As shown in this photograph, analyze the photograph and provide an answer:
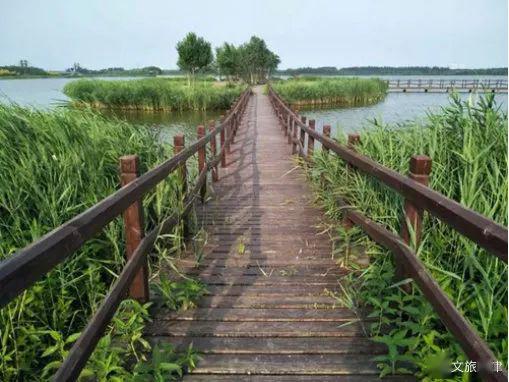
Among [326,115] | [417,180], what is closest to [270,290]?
[417,180]

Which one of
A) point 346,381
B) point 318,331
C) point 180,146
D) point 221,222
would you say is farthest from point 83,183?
point 346,381

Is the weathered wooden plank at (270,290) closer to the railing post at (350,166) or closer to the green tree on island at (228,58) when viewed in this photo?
the railing post at (350,166)

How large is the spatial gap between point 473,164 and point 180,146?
312cm

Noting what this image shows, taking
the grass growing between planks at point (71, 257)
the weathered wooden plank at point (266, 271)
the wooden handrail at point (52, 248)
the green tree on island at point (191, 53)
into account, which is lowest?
the weathered wooden plank at point (266, 271)

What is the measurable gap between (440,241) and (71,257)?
2602 millimetres

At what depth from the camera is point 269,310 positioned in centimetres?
295

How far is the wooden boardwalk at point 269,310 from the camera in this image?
2.34m

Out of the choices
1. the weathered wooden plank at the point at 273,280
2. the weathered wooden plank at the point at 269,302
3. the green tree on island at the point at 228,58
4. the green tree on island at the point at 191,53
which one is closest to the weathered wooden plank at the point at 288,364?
the weathered wooden plank at the point at 269,302

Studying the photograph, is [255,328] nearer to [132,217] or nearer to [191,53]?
[132,217]

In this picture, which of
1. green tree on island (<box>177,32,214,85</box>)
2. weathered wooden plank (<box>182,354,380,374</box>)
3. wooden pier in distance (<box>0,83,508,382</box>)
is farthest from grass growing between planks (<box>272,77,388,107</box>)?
weathered wooden plank (<box>182,354,380,374</box>)

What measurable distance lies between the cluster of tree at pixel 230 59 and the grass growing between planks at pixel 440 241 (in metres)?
46.1

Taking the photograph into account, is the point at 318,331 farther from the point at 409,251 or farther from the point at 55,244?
the point at 55,244

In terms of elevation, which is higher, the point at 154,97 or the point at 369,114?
the point at 154,97

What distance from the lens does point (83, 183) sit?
11.7 feet
